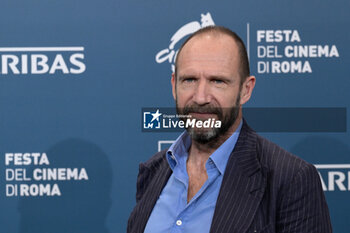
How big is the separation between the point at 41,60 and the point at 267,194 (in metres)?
1.55

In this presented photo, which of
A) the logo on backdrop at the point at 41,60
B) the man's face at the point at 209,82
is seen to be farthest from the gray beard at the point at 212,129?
the logo on backdrop at the point at 41,60

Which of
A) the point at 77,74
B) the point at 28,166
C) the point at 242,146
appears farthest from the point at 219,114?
the point at 28,166

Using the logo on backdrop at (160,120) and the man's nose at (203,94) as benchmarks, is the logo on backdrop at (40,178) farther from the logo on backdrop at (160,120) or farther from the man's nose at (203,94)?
the man's nose at (203,94)

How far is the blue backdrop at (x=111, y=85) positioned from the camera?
2.32 meters

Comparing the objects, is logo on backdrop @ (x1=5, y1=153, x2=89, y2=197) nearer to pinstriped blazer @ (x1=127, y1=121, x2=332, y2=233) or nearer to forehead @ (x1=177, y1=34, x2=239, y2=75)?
pinstriped blazer @ (x1=127, y1=121, x2=332, y2=233)

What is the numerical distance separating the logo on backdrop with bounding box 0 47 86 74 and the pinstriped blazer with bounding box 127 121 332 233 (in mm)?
1241

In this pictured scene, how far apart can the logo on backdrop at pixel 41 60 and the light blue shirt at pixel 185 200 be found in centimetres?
108

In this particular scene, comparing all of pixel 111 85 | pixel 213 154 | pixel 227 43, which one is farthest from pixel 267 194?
pixel 111 85

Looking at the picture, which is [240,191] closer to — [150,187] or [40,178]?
[150,187]

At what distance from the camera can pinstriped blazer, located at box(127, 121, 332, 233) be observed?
1.16m

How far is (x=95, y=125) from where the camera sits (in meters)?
2.36

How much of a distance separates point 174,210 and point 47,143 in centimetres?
124

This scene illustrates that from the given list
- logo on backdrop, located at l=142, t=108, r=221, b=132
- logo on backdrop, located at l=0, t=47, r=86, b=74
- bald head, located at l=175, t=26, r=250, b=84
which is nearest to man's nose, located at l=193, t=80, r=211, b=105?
bald head, located at l=175, t=26, r=250, b=84

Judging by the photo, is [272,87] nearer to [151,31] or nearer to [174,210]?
[151,31]
